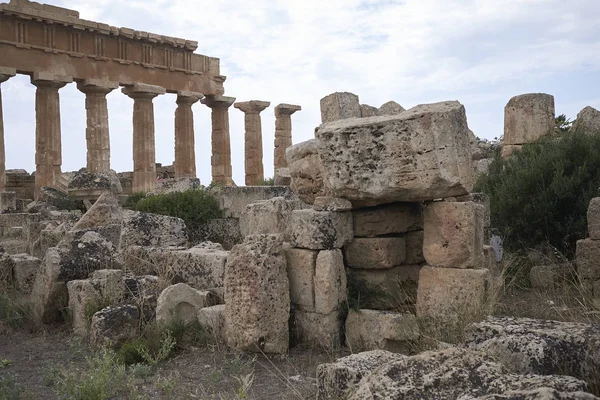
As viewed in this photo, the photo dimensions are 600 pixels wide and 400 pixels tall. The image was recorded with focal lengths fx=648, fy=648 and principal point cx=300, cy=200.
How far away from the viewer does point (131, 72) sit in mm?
24000

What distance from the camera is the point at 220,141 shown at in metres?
26.7

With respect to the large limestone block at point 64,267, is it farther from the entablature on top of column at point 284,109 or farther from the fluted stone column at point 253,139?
the entablature on top of column at point 284,109

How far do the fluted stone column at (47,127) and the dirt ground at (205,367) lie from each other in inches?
617

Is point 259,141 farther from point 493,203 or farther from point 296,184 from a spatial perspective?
point 296,184

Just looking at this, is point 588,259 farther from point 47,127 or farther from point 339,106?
point 47,127

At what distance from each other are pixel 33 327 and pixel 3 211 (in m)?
12.1

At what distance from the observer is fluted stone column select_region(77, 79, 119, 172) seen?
22734 millimetres

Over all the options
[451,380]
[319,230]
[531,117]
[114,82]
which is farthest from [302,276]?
[114,82]

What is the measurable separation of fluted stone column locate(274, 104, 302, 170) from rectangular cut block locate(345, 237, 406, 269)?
20.9 metres

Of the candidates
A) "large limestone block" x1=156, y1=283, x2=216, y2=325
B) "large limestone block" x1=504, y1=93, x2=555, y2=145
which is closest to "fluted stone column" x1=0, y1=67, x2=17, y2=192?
"large limestone block" x1=504, y1=93, x2=555, y2=145

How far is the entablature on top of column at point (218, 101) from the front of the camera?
86.6 feet

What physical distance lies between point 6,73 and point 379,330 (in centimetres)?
1840

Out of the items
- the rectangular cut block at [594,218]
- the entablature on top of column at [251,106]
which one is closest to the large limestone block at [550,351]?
the rectangular cut block at [594,218]

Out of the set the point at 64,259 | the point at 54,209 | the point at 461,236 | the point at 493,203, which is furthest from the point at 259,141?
the point at 461,236
